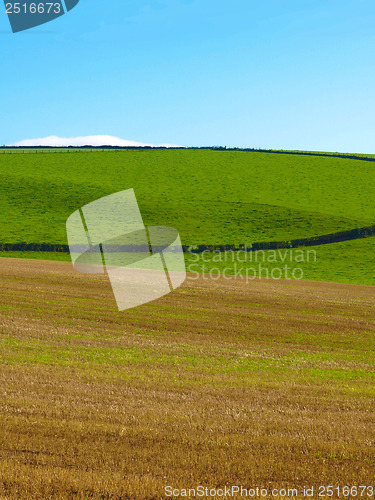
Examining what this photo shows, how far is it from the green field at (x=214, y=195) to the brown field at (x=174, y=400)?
29764mm

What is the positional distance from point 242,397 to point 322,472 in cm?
451

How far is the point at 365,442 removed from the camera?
933 cm

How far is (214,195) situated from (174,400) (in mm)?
70527

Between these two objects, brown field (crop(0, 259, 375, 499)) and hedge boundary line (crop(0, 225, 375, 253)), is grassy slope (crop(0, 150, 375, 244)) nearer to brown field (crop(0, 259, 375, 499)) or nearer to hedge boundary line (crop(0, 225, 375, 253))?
hedge boundary line (crop(0, 225, 375, 253))

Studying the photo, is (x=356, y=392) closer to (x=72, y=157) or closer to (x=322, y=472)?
(x=322, y=472)

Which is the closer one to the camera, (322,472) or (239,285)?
(322,472)

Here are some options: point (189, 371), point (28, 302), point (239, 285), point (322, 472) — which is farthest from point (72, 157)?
point (322, 472)

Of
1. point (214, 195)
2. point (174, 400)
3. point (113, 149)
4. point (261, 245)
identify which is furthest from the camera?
point (113, 149)

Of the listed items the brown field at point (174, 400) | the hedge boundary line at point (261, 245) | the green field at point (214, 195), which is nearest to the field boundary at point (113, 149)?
the green field at point (214, 195)

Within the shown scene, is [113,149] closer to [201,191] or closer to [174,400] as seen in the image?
[201,191]

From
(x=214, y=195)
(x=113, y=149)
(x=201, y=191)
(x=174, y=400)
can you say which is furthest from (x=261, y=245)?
(x=113, y=149)

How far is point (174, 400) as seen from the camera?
1163cm

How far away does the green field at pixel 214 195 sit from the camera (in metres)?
60.8

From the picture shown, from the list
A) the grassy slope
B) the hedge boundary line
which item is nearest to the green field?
the grassy slope
